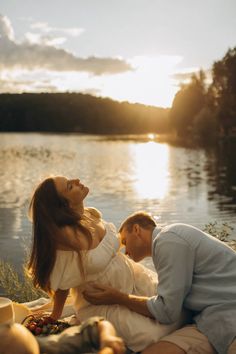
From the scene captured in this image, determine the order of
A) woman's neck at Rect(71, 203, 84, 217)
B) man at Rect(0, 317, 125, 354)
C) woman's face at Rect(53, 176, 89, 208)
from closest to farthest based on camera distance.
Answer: man at Rect(0, 317, 125, 354) → woman's face at Rect(53, 176, 89, 208) → woman's neck at Rect(71, 203, 84, 217)

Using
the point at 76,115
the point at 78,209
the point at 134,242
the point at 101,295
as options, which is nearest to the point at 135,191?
the point at 78,209

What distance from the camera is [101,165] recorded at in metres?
50.2

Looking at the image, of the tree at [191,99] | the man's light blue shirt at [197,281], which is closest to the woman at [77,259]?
the man's light blue shirt at [197,281]

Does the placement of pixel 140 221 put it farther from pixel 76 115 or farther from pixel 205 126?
pixel 76 115

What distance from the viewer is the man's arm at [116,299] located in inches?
151

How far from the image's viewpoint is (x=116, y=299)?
3.88 metres

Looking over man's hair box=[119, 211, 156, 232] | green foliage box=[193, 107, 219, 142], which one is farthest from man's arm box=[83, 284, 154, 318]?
green foliage box=[193, 107, 219, 142]

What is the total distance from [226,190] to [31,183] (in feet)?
42.0

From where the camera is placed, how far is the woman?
12.6 feet

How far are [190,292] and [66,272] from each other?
925mm

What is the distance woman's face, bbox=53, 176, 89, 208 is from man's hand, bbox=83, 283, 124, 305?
647 millimetres

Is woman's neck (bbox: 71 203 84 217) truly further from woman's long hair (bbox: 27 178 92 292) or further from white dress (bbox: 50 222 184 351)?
white dress (bbox: 50 222 184 351)

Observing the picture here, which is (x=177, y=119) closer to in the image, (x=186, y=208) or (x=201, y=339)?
(x=186, y=208)

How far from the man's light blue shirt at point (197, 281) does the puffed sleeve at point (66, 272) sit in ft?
1.96
